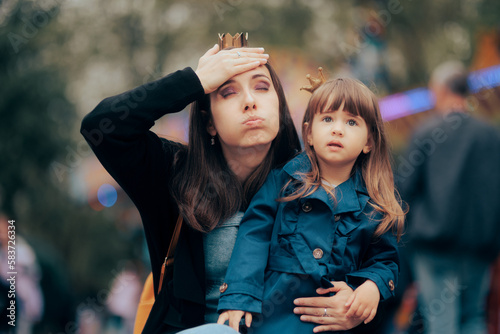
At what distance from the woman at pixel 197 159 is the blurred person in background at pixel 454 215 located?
1954mm

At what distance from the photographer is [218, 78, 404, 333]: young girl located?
212cm

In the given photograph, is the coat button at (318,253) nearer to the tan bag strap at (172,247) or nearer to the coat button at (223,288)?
the coat button at (223,288)

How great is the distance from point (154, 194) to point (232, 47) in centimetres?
70

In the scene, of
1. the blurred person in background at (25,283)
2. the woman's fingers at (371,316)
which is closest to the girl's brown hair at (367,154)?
the woman's fingers at (371,316)

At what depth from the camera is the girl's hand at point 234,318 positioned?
204 cm

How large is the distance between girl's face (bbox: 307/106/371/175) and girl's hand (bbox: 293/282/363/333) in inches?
19.1

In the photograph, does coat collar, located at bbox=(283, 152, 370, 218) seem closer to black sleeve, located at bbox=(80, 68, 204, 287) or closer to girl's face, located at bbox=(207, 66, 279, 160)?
girl's face, located at bbox=(207, 66, 279, 160)

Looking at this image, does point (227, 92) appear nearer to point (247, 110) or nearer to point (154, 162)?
point (247, 110)

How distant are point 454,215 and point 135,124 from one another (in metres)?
2.64

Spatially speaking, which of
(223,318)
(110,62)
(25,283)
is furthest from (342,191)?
(110,62)

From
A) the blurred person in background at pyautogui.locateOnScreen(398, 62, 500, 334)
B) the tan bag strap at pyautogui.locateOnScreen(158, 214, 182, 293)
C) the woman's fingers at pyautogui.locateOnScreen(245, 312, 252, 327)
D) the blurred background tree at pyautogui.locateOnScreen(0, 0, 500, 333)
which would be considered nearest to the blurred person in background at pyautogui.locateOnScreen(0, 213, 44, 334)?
the blurred background tree at pyautogui.locateOnScreen(0, 0, 500, 333)

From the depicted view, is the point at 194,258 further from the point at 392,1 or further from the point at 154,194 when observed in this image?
the point at 392,1

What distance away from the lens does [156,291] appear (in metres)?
2.47

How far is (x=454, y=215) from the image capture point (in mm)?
4059
